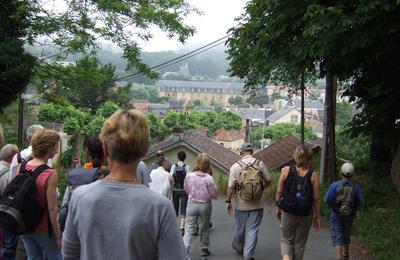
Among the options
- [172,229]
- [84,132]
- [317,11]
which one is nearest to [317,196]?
[317,11]

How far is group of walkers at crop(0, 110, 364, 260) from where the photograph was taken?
7.59 ft

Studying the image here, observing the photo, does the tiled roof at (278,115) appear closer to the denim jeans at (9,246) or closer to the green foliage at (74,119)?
the green foliage at (74,119)

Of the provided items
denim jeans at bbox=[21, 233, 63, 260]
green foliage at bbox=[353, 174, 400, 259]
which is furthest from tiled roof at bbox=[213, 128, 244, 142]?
denim jeans at bbox=[21, 233, 63, 260]

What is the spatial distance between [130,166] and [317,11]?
20.6ft

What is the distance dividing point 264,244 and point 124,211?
7031 mm

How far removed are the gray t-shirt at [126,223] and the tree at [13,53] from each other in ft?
35.9

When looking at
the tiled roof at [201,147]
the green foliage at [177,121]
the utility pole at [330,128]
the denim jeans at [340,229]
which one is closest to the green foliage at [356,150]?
the utility pole at [330,128]

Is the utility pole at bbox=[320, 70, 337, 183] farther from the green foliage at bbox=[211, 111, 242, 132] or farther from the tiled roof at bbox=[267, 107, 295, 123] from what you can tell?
the tiled roof at bbox=[267, 107, 295, 123]

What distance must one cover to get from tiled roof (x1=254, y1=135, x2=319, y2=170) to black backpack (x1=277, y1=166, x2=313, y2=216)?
23.3 meters

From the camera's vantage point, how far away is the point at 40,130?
15.0 ft

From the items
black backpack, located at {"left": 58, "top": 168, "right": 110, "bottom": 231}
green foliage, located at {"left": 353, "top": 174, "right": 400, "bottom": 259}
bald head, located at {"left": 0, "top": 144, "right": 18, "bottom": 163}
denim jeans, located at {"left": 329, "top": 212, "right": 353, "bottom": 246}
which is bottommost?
green foliage, located at {"left": 353, "top": 174, "right": 400, "bottom": 259}

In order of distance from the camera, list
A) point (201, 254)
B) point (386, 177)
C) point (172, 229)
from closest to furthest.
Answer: point (172, 229) → point (201, 254) → point (386, 177)

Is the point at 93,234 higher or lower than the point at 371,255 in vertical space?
higher

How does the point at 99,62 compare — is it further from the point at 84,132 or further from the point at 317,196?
the point at 84,132
